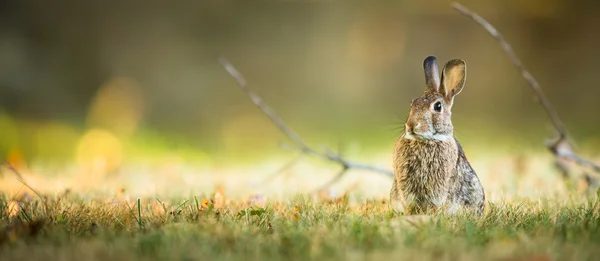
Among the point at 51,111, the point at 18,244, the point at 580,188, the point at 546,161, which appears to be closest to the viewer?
the point at 18,244

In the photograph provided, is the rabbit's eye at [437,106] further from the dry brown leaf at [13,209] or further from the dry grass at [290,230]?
Result: the dry brown leaf at [13,209]

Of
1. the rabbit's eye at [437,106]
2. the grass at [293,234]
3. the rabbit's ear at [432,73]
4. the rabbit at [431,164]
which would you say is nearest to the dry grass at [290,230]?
the grass at [293,234]

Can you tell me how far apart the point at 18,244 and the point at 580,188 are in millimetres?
4251

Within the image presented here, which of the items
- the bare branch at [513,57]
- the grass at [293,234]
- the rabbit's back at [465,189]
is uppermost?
the bare branch at [513,57]

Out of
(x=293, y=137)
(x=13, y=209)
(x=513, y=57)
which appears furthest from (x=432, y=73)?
(x=13, y=209)

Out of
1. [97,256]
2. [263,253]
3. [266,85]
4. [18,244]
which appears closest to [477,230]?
[263,253]

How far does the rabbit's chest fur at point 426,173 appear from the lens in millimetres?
3762

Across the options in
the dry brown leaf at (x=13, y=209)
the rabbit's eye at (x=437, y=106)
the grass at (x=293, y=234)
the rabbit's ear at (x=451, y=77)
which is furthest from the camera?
the rabbit's ear at (x=451, y=77)

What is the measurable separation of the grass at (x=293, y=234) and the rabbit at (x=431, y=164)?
0.14 metres

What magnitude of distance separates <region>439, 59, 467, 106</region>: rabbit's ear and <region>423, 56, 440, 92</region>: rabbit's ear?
37 millimetres

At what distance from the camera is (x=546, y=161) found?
7328 mm

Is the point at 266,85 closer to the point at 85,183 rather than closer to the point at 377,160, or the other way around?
the point at 377,160

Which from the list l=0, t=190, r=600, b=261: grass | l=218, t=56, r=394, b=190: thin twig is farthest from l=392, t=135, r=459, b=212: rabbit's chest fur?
l=218, t=56, r=394, b=190: thin twig

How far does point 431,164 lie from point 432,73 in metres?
0.51
